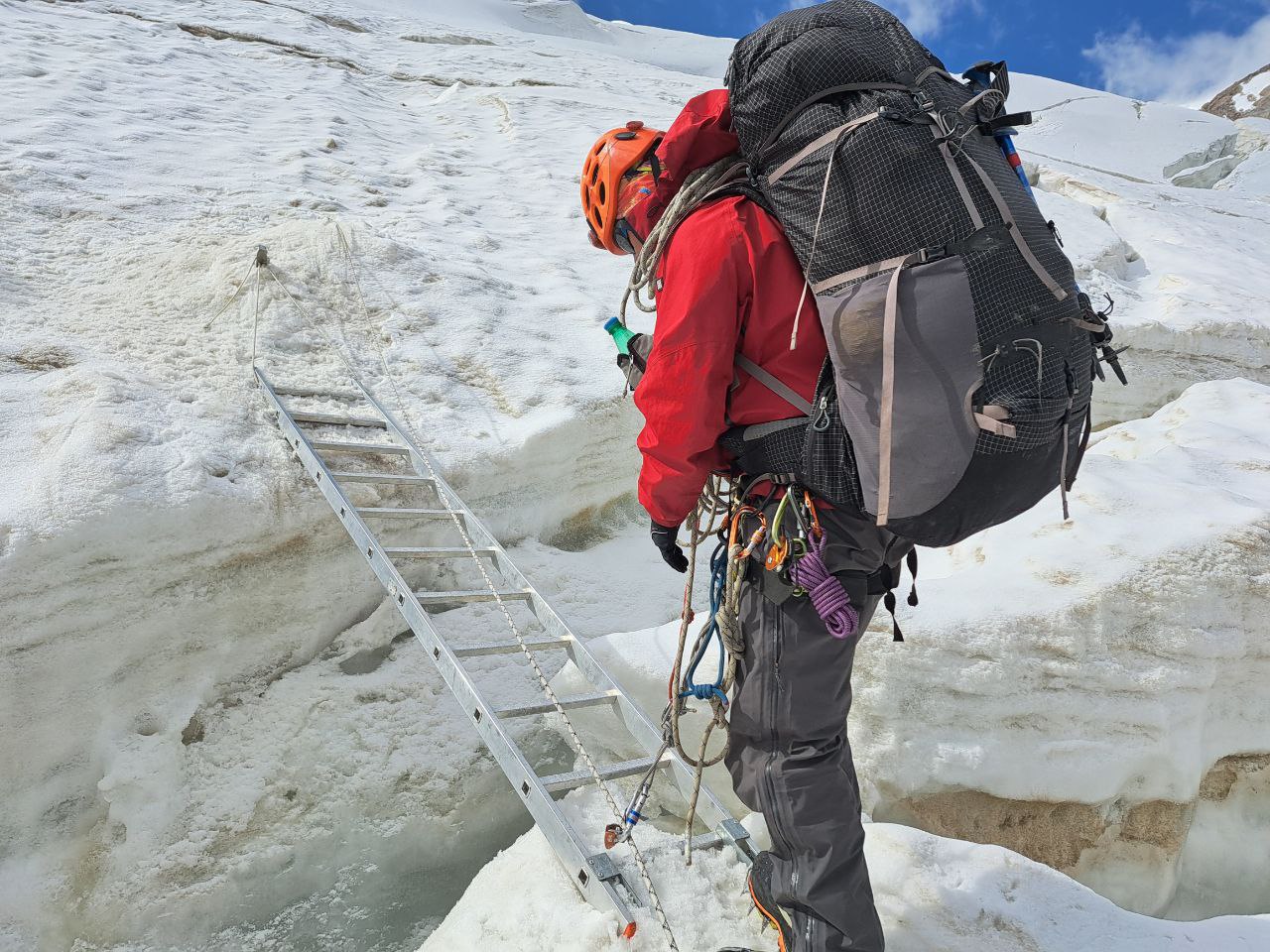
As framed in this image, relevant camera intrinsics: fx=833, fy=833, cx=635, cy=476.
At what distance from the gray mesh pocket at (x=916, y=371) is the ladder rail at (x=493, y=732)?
4.33 ft

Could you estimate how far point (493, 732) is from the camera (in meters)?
2.71

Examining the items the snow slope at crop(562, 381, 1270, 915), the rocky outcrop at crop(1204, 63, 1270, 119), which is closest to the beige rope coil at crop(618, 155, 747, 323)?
the snow slope at crop(562, 381, 1270, 915)

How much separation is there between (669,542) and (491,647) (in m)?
1.11

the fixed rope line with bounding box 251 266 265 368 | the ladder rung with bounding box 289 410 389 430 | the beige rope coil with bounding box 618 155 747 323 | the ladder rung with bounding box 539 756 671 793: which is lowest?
the ladder rung with bounding box 539 756 671 793

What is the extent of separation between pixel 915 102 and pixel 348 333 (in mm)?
4129

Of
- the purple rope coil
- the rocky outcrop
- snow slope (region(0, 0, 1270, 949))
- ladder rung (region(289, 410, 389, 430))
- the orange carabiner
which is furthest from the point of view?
the rocky outcrop

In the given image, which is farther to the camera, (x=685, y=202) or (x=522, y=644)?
(x=522, y=644)

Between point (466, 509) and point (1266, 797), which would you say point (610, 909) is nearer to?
point (466, 509)

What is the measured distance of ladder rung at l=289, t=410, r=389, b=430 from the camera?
4.29 meters

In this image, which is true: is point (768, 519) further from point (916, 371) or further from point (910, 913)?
point (910, 913)

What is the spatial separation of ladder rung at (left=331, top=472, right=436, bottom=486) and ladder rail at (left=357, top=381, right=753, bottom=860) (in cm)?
5

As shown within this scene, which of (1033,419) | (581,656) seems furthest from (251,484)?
(1033,419)

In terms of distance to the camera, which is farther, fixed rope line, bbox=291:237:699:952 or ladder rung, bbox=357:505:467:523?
ladder rung, bbox=357:505:467:523

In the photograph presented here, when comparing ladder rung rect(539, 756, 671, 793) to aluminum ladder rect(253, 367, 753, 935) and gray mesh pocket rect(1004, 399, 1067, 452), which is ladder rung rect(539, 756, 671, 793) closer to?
aluminum ladder rect(253, 367, 753, 935)
